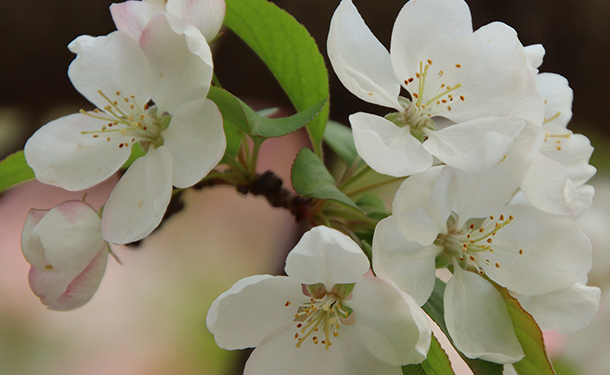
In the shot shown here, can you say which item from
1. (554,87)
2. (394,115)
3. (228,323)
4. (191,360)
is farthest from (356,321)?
(191,360)

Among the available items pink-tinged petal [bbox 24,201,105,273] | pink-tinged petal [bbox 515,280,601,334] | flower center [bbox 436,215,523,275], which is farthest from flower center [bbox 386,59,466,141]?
pink-tinged petal [bbox 24,201,105,273]

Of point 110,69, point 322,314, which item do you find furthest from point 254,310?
point 110,69

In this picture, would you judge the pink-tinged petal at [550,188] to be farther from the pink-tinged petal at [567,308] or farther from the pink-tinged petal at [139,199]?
the pink-tinged petal at [139,199]

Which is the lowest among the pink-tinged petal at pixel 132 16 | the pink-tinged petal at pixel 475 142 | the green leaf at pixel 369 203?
the green leaf at pixel 369 203

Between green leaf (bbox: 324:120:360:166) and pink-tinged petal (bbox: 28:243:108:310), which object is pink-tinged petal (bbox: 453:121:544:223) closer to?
green leaf (bbox: 324:120:360:166)

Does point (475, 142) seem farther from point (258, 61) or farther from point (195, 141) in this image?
point (258, 61)

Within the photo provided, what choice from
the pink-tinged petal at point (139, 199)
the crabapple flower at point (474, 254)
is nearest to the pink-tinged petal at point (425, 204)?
the crabapple flower at point (474, 254)
